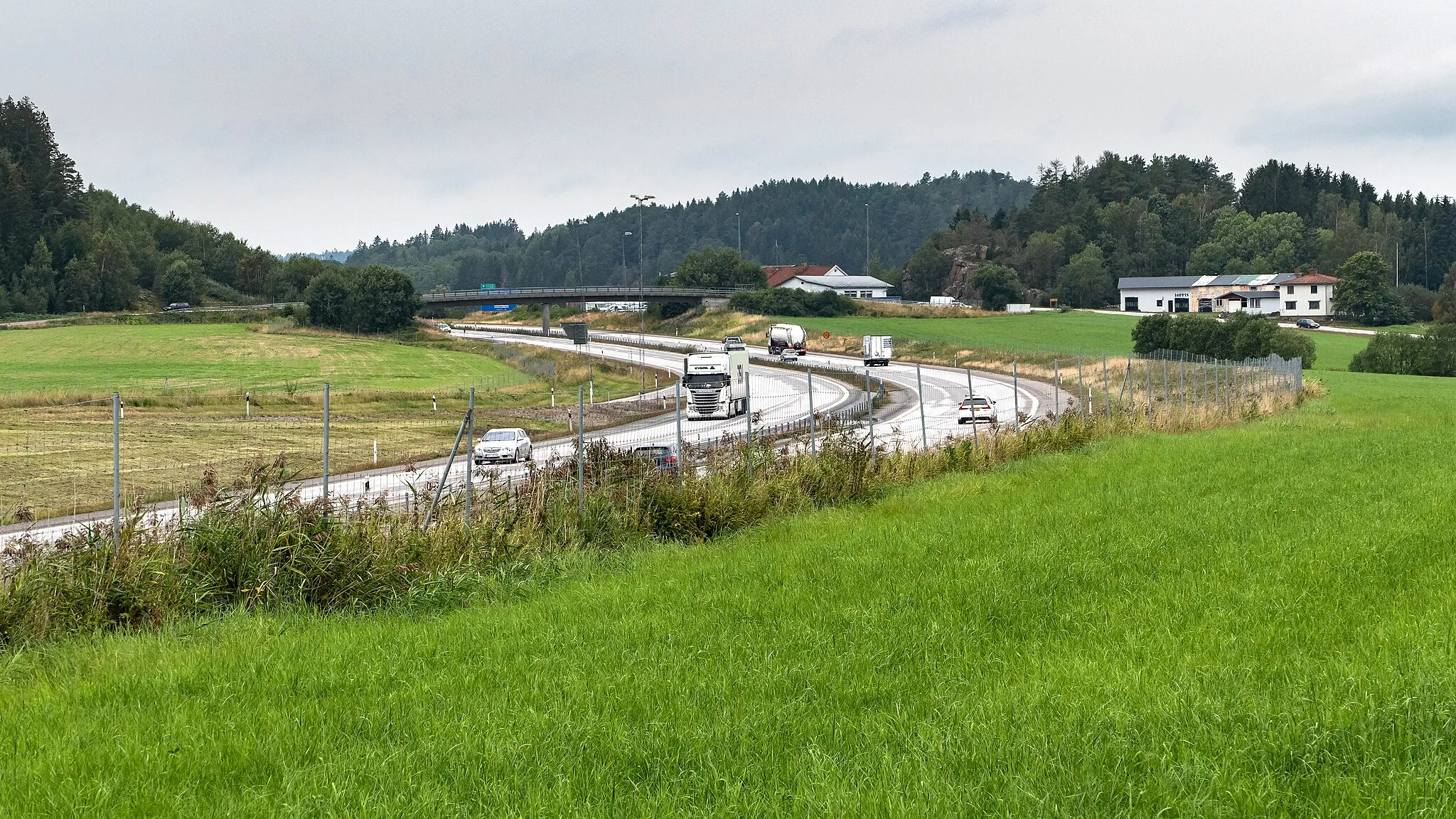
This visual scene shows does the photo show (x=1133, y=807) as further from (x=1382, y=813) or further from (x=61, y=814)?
(x=61, y=814)

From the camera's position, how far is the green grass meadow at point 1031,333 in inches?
4336

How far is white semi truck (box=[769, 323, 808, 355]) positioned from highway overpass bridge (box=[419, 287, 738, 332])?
4464 centimetres

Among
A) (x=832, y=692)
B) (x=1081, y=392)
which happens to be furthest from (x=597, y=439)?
(x=832, y=692)

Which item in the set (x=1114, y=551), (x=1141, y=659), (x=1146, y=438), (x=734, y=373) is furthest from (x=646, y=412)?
(x=1141, y=659)

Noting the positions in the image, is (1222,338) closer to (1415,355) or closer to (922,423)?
(1415,355)

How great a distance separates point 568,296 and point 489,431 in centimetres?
10557

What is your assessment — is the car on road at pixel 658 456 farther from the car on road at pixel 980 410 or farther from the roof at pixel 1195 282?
the roof at pixel 1195 282

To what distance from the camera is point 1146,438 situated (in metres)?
30.0

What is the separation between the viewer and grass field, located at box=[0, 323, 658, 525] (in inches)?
1091

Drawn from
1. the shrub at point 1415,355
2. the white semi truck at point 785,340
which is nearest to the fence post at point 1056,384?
the white semi truck at point 785,340

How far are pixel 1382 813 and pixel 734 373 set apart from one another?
5136 centimetres

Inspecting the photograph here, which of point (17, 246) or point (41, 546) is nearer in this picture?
point (41, 546)

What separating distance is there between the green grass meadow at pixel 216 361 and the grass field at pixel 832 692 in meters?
60.4

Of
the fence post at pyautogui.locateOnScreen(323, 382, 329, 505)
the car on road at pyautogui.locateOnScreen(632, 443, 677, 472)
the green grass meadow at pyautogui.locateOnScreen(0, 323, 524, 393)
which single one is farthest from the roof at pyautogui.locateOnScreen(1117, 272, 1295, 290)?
the fence post at pyautogui.locateOnScreen(323, 382, 329, 505)
